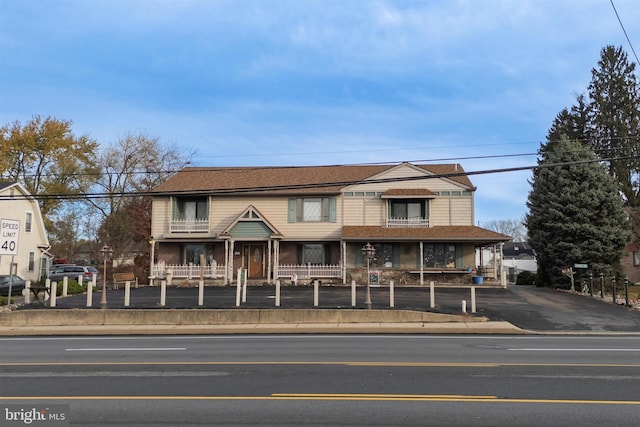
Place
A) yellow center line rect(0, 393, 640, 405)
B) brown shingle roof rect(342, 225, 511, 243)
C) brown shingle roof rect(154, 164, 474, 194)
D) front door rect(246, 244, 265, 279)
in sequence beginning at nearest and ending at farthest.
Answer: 1. yellow center line rect(0, 393, 640, 405)
2. brown shingle roof rect(342, 225, 511, 243)
3. front door rect(246, 244, 265, 279)
4. brown shingle roof rect(154, 164, 474, 194)

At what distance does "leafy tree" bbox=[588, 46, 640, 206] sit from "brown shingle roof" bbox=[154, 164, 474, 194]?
79.7ft

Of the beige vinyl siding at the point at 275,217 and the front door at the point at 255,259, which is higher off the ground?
the beige vinyl siding at the point at 275,217

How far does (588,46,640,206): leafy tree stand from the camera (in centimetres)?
5112

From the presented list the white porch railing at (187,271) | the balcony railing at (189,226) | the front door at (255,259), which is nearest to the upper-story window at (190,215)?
the balcony railing at (189,226)

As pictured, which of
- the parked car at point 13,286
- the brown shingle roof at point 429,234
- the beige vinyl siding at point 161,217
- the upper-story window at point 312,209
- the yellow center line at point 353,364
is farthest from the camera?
the beige vinyl siding at point 161,217

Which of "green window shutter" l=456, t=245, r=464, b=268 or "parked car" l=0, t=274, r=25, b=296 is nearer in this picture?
"parked car" l=0, t=274, r=25, b=296

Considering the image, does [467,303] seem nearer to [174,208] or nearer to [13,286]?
[174,208]

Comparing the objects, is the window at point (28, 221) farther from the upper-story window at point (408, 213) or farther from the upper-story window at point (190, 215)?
the upper-story window at point (408, 213)

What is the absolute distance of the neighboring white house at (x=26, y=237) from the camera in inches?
1563

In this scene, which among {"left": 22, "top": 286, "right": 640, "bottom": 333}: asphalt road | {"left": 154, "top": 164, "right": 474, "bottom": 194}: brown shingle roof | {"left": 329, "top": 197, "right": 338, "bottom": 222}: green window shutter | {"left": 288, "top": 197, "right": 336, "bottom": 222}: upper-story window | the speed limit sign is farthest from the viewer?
{"left": 154, "top": 164, "right": 474, "bottom": 194}: brown shingle roof

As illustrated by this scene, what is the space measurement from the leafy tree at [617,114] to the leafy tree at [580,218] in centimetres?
2069

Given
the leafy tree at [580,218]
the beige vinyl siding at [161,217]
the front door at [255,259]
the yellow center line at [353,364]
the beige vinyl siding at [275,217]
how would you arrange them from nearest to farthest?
the yellow center line at [353,364]
the leafy tree at [580,218]
the beige vinyl siding at [275,217]
the front door at [255,259]
the beige vinyl siding at [161,217]

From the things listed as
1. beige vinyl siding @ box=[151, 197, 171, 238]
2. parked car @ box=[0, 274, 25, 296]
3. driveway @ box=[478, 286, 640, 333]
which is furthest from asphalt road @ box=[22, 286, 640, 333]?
parked car @ box=[0, 274, 25, 296]

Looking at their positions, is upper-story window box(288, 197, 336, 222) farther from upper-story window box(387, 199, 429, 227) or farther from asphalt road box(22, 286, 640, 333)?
asphalt road box(22, 286, 640, 333)
